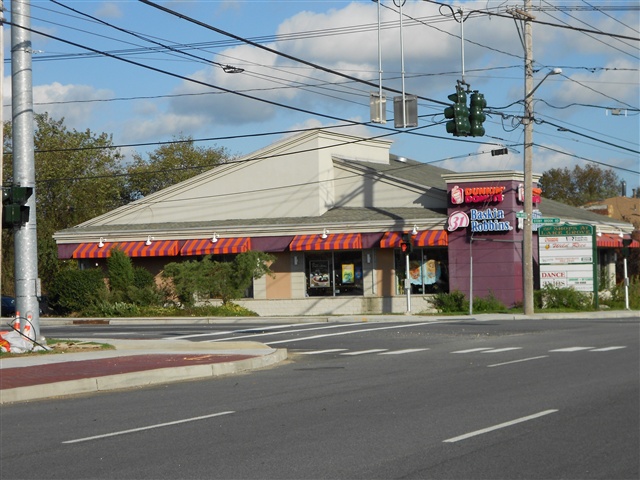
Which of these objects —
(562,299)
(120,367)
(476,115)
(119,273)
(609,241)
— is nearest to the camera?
(120,367)

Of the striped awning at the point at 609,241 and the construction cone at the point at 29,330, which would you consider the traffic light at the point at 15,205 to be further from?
the striped awning at the point at 609,241

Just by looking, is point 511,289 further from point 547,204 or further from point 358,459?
point 358,459

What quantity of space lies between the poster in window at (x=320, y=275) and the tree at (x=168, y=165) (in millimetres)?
32428

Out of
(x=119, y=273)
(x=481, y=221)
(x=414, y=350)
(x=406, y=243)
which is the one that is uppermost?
(x=481, y=221)

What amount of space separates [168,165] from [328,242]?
3529 centimetres

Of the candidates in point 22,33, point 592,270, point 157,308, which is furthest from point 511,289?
point 22,33

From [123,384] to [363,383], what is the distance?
409cm

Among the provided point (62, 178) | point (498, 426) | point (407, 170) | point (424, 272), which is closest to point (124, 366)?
point (498, 426)

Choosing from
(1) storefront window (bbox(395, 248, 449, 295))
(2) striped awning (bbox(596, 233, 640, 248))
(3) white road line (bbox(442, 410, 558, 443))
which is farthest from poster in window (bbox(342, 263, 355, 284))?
(3) white road line (bbox(442, 410, 558, 443))

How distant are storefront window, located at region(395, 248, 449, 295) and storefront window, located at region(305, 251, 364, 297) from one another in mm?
1854

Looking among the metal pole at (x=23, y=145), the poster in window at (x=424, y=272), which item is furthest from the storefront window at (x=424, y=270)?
the metal pole at (x=23, y=145)

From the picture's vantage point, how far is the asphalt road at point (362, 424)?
8477 millimetres

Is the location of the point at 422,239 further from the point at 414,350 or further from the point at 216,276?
the point at 414,350

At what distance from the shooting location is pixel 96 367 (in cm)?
1734
